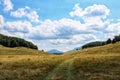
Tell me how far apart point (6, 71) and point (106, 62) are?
18.4m

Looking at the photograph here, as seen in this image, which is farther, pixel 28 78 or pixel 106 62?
pixel 106 62

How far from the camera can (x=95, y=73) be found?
133 ft

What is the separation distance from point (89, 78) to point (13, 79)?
9710mm

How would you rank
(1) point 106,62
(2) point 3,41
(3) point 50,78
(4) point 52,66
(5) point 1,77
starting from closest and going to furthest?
(3) point 50,78, (5) point 1,77, (4) point 52,66, (1) point 106,62, (2) point 3,41

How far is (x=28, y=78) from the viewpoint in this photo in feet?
122

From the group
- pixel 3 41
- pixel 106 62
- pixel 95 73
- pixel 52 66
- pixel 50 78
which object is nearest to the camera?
pixel 50 78

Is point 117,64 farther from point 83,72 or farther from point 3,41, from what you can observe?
point 3,41

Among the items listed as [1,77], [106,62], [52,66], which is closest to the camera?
[1,77]

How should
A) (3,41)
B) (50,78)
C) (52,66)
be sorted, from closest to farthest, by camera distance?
1. (50,78)
2. (52,66)
3. (3,41)

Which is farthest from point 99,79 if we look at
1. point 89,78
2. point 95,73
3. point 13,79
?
point 13,79

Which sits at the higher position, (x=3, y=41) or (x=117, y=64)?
(x=3, y=41)

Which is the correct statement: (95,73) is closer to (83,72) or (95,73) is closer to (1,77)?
(83,72)

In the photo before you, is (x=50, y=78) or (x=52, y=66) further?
(x=52, y=66)

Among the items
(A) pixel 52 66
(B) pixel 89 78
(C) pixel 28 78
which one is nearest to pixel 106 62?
(A) pixel 52 66
